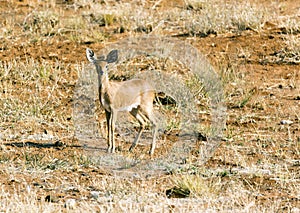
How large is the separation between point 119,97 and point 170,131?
42.0 inches

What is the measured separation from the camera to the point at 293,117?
9141mm

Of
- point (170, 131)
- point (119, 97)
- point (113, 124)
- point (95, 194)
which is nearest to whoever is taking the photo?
point (95, 194)

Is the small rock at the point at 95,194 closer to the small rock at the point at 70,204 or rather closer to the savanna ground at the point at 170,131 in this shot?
the savanna ground at the point at 170,131

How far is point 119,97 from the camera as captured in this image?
26.0 ft

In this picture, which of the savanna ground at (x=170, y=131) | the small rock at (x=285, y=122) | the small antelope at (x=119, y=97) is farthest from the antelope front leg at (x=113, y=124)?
the small rock at (x=285, y=122)

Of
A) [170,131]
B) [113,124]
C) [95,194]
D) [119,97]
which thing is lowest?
[170,131]

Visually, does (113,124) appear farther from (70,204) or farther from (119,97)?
(70,204)

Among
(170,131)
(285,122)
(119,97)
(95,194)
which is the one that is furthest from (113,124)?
(285,122)

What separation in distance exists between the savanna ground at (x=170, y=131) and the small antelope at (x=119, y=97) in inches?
19.5

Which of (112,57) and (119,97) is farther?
(119,97)

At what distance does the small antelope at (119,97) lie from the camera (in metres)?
7.77

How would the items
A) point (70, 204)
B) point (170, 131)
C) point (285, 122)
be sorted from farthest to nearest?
1. point (285, 122)
2. point (170, 131)
3. point (70, 204)

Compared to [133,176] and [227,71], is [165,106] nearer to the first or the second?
[227,71]

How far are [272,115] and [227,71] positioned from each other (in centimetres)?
147
